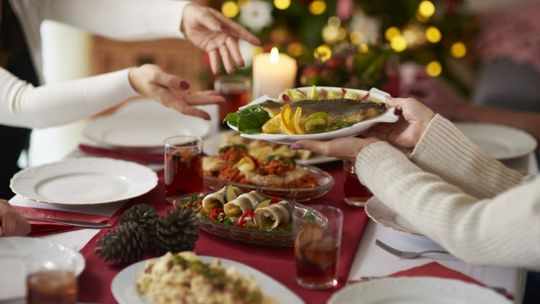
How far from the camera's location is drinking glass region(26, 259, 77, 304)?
1.03 m

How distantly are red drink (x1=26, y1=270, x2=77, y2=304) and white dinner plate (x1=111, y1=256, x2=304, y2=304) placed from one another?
9 cm

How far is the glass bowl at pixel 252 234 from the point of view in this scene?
134 centimetres

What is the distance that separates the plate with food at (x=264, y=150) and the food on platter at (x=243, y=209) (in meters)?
0.34

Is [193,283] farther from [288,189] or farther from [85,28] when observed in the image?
[85,28]

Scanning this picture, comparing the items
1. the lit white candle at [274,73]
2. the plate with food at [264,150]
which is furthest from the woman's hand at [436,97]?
the plate with food at [264,150]

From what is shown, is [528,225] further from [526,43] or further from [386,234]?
[526,43]

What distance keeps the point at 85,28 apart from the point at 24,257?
4.24ft

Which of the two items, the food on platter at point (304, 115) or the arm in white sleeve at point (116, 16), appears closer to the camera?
the food on platter at point (304, 115)

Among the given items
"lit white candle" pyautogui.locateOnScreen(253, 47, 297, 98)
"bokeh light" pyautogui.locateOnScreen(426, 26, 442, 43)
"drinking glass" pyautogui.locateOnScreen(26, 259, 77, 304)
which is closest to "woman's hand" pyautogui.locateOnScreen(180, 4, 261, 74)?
"lit white candle" pyautogui.locateOnScreen(253, 47, 297, 98)

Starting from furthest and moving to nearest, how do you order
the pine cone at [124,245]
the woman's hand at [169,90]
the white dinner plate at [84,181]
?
the woman's hand at [169,90], the white dinner plate at [84,181], the pine cone at [124,245]

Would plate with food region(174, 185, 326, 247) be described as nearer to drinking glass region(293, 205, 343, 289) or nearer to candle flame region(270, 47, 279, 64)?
drinking glass region(293, 205, 343, 289)

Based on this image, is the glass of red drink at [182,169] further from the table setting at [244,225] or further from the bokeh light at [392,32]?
the bokeh light at [392,32]

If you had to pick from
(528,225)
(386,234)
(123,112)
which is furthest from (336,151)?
(123,112)

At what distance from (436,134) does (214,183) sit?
0.55 m
